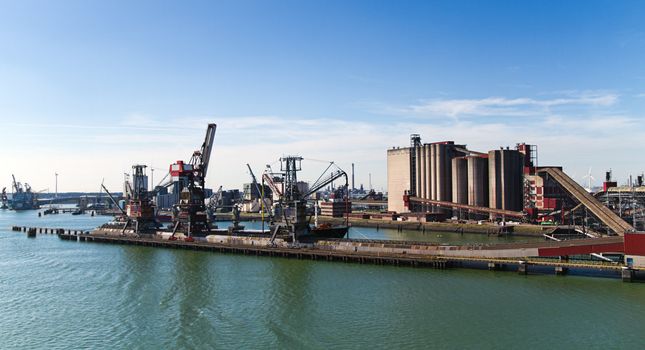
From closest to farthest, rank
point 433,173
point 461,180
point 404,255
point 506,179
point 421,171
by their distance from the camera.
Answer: point 404,255, point 506,179, point 461,180, point 433,173, point 421,171

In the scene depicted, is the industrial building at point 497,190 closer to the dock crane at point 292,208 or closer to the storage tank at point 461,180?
the storage tank at point 461,180

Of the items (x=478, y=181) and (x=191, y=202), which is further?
(x=478, y=181)

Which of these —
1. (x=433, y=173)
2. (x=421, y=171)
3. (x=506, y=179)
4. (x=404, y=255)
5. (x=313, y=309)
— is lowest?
(x=313, y=309)

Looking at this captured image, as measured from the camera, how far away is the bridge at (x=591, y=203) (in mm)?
64000

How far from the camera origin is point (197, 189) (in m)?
71.4

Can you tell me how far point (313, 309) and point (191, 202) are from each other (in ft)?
134

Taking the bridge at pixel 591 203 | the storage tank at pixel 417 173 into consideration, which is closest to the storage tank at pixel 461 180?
the storage tank at pixel 417 173

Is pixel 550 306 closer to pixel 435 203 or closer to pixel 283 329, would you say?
pixel 283 329

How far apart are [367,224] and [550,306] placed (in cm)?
7787

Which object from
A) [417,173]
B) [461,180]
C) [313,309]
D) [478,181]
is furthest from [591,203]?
[313,309]

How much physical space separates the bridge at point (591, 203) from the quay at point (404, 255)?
2149cm

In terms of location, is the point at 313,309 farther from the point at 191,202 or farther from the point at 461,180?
the point at 461,180

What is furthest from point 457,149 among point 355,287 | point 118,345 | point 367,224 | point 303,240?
point 118,345

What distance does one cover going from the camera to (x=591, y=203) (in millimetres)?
72562
